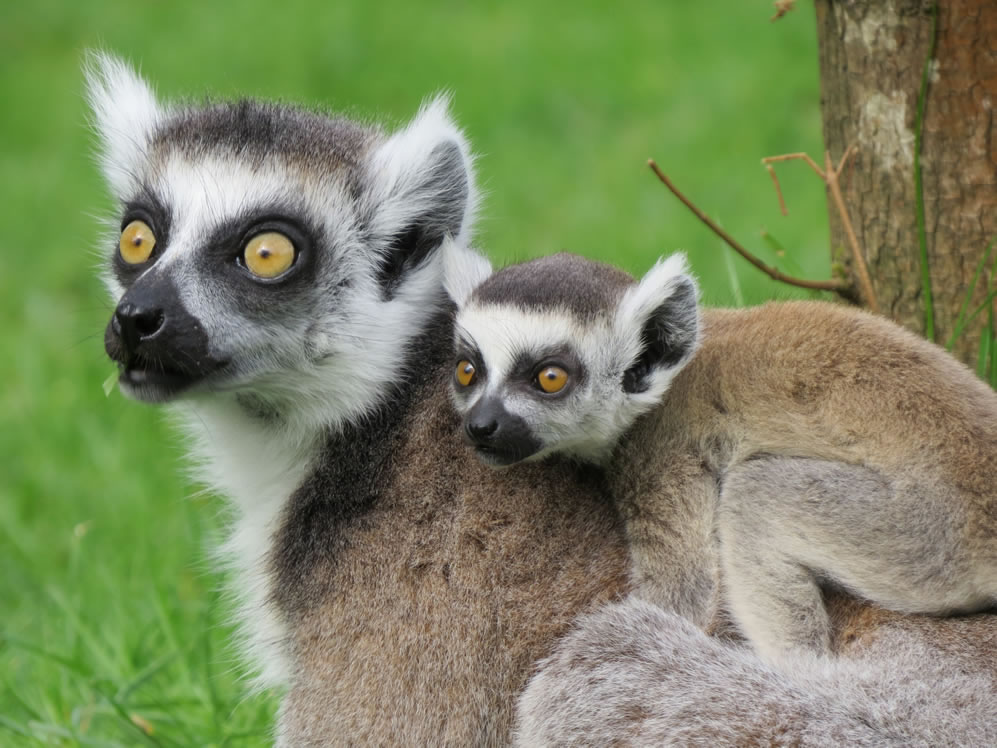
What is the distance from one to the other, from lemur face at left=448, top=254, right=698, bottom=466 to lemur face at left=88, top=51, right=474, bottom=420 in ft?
0.89

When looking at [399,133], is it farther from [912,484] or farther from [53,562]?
[53,562]

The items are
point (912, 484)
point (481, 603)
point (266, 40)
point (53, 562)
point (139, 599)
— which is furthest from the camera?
point (266, 40)

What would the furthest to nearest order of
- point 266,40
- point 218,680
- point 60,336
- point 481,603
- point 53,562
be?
point 266,40, point 60,336, point 53,562, point 218,680, point 481,603

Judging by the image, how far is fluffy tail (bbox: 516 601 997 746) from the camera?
9.78 feet

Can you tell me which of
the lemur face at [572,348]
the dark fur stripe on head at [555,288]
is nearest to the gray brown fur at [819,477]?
the lemur face at [572,348]

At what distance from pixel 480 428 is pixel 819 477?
0.94m

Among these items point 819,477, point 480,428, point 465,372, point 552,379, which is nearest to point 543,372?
point 552,379

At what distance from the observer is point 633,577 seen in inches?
134

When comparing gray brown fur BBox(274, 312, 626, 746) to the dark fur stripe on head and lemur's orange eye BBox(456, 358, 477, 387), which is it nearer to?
lemur's orange eye BBox(456, 358, 477, 387)

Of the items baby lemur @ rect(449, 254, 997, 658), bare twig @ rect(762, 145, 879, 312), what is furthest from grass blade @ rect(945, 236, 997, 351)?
baby lemur @ rect(449, 254, 997, 658)

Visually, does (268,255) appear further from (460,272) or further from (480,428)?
(480,428)

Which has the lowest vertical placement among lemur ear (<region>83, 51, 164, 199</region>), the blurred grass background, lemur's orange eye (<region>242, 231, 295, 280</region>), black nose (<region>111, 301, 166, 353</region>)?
the blurred grass background

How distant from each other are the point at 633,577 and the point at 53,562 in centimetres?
446

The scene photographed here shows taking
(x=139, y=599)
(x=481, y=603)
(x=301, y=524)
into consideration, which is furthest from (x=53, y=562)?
(x=481, y=603)
